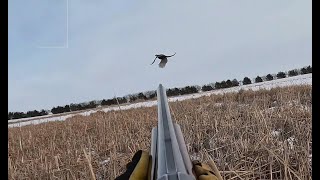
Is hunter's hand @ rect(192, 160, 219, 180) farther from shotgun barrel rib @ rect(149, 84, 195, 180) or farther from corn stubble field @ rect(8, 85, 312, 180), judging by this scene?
corn stubble field @ rect(8, 85, 312, 180)

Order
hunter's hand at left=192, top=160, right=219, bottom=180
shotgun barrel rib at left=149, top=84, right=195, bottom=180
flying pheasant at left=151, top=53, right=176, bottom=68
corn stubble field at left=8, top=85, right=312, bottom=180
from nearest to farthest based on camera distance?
shotgun barrel rib at left=149, top=84, right=195, bottom=180, hunter's hand at left=192, top=160, right=219, bottom=180, flying pheasant at left=151, top=53, right=176, bottom=68, corn stubble field at left=8, top=85, right=312, bottom=180

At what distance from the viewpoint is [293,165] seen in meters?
1.90

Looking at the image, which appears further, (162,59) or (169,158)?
(162,59)

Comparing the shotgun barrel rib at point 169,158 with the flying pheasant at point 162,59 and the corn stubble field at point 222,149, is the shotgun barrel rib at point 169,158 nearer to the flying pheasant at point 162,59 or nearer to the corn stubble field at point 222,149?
the flying pheasant at point 162,59

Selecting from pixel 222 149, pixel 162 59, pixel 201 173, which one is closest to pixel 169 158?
pixel 201 173

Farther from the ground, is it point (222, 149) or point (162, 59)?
point (162, 59)

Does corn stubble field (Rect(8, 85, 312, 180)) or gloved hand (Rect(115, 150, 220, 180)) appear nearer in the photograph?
gloved hand (Rect(115, 150, 220, 180))

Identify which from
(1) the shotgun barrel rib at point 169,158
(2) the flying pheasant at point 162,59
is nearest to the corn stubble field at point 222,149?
(2) the flying pheasant at point 162,59

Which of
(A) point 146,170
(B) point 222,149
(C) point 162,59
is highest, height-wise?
(C) point 162,59

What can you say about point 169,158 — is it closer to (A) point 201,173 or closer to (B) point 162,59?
(A) point 201,173

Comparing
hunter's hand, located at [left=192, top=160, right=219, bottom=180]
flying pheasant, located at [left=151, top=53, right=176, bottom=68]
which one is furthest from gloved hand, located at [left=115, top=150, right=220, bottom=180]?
flying pheasant, located at [left=151, top=53, right=176, bottom=68]

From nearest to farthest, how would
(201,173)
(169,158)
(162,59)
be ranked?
(169,158) → (201,173) → (162,59)
